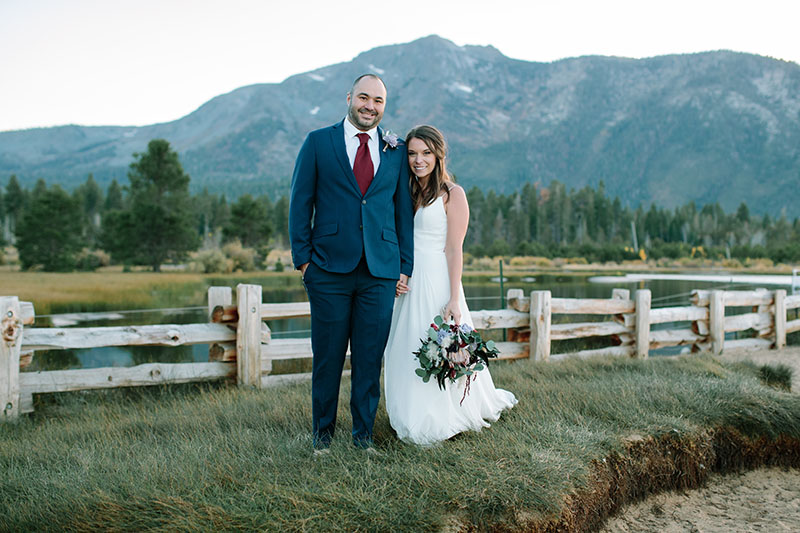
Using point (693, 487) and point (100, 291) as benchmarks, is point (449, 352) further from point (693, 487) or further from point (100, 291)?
point (100, 291)

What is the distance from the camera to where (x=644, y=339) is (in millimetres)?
7719

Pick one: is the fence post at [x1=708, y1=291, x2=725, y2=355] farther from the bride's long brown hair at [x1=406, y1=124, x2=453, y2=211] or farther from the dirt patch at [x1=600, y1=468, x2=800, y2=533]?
the bride's long brown hair at [x1=406, y1=124, x2=453, y2=211]

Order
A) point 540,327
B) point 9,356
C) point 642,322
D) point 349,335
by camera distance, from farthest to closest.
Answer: point 642,322, point 540,327, point 9,356, point 349,335

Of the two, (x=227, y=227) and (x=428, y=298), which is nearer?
(x=428, y=298)

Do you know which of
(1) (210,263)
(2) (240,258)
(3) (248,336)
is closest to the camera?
(3) (248,336)

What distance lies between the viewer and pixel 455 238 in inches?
141

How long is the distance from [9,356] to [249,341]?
81.1 inches

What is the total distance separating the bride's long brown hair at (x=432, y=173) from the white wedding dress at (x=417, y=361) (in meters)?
0.06

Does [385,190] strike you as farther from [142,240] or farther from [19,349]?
[142,240]

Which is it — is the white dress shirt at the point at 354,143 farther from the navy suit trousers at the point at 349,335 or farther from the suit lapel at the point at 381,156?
the navy suit trousers at the point at 349,335

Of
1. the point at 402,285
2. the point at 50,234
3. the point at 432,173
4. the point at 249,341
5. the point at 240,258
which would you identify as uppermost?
the point at 50,234

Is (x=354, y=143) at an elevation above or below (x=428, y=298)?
above

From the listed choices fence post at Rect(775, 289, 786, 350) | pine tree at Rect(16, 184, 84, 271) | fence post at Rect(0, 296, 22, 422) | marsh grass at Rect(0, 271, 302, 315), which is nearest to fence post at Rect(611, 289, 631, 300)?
fence post at Rect(775, 289, 786, 350)

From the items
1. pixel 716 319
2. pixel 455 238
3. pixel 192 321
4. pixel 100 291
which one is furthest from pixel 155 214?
pixel 455 238
